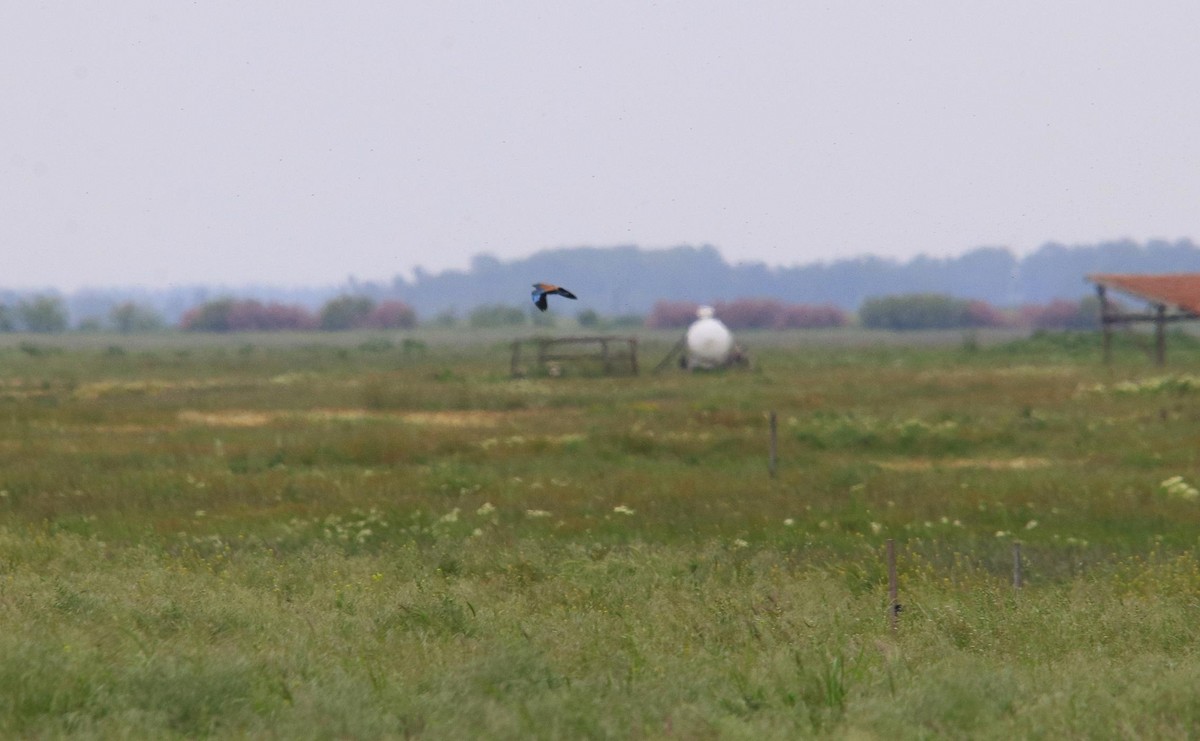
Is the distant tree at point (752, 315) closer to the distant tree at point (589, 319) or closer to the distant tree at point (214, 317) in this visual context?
the distant tree at point (589, 319)

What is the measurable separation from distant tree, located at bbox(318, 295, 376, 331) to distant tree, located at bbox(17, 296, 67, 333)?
36125 mm

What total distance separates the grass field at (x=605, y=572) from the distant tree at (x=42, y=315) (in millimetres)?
152653

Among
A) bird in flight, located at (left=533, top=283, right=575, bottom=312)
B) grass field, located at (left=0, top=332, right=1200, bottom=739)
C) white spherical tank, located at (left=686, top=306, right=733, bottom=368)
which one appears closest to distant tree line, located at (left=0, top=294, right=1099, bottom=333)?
white spherical tank, located at (left=686, top=306, right=733, bottom=368)

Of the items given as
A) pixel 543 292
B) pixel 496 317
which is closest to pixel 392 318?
pixel 496 317

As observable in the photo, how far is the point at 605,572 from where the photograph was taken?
13812 mm

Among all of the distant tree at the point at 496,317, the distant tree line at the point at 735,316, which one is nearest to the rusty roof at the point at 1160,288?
the distant tree line at the point at 735,316

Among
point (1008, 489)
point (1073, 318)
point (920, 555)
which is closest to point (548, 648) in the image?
point (920, 555)

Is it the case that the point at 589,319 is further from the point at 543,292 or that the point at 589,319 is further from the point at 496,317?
the point at 543,292

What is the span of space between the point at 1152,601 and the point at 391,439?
1610 cm

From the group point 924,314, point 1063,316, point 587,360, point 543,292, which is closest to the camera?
point 543,292

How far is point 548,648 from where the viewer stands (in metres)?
10.1

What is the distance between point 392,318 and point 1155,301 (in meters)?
120

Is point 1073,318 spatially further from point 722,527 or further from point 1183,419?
point 722,527

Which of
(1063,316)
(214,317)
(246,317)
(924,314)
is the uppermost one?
(214,317)
